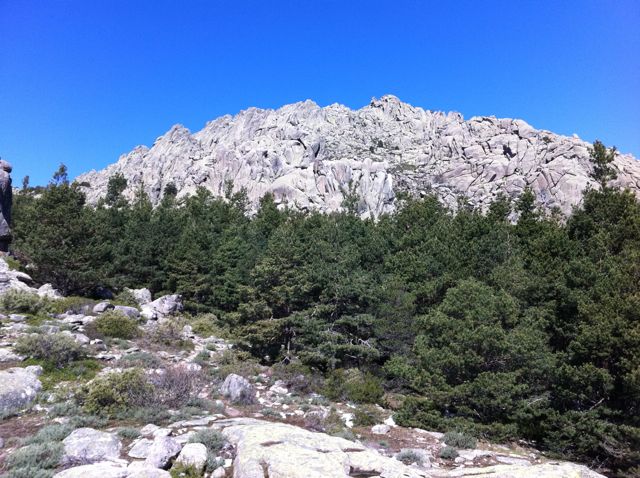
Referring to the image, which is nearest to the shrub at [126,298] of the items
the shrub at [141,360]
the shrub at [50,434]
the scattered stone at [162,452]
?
the shrub at [141,360]

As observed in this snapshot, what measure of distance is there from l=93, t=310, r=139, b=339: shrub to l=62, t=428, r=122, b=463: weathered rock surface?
12504 mm

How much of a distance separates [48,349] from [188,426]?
8.49m

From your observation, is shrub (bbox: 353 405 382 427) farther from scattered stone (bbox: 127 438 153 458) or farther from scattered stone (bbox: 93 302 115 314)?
scattered stone (bbox: 93 302 115 314)

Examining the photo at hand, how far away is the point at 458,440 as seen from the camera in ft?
45.4

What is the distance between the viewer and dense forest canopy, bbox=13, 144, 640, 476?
1504 centimetres

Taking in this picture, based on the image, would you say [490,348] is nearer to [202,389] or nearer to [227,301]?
[202,389]

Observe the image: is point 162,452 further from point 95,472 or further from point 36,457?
point 36,457

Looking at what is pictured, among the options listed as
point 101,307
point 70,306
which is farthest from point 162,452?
point 70,306

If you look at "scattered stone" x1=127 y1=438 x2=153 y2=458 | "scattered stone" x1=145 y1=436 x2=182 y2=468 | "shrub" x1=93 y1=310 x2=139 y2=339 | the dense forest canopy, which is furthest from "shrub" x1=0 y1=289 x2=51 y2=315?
"scattered stone" x1=145 y1=436 x2=182 y2=468

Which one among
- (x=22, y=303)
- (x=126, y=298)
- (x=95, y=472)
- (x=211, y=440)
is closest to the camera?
(x=95, y=472)

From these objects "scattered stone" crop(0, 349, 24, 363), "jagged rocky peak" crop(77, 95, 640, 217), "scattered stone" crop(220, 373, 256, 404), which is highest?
"jagged rocky peak" crop(77, 95, 640, 217)

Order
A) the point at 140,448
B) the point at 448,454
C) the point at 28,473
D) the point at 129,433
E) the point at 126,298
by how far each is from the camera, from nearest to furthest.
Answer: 1. the point at 28,473
2. the point at 140,448
3. the point at 129,433
4. the point at 448,454
5. the point at 126,298

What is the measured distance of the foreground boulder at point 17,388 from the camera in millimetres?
11810

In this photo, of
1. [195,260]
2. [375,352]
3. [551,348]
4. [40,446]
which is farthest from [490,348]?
[195,260]
